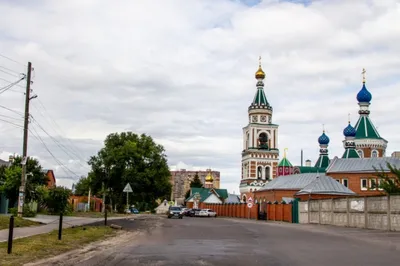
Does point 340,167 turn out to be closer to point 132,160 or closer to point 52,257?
point 132,160

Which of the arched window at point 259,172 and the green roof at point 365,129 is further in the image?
the arched window at point 259,172

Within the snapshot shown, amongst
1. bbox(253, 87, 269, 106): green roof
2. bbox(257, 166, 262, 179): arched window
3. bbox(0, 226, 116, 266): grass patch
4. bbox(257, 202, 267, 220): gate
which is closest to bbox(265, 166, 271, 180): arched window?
bbox(257, 166, 262, 179): arched window

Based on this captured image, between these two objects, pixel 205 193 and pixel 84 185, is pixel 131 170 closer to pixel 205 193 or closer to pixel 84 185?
pixel 84 185

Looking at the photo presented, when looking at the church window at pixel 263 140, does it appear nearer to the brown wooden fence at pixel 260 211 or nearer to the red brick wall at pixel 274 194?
the red brick wall at pixel 274 194

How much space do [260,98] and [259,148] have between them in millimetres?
12043

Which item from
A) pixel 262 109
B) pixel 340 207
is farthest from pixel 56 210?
pixel 262 109

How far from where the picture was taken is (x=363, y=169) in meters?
75.6

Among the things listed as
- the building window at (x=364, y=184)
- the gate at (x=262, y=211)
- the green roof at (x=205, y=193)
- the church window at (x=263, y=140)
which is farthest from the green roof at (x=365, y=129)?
the green roof at (x=205, y=193)

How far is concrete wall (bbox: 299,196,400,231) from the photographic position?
1223 inches

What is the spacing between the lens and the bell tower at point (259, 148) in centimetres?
11225

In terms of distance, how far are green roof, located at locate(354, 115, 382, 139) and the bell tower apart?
22465 mm

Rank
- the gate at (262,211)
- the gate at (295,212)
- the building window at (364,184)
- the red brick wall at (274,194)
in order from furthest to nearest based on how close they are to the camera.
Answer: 1. the red brick wall at (274,194)
2. the building window at (364,184)
3. the gate at (262,211)
4. the gate at (295,212)

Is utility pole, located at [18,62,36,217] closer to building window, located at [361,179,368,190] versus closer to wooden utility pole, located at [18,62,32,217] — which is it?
wooden utility pole, located at [18,62,32,217]

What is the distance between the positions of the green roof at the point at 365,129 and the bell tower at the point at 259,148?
22.5 meters
